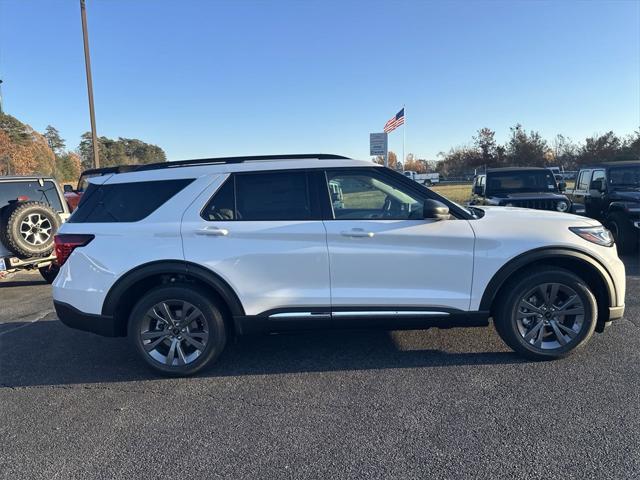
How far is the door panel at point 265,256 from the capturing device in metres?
3.58

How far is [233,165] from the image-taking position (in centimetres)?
382

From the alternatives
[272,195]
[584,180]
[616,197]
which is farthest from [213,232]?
[584,180]

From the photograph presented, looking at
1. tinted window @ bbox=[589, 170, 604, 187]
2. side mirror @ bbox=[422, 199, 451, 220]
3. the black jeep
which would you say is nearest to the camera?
side mirror @ bbox=[422, 199, 451, 220]

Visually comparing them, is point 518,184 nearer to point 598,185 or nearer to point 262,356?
point 598,185

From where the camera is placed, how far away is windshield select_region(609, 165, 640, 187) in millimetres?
8789

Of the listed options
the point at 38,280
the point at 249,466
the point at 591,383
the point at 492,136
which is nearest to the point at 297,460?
the point at 249,466

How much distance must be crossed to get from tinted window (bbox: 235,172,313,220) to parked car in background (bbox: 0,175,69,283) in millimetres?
4763

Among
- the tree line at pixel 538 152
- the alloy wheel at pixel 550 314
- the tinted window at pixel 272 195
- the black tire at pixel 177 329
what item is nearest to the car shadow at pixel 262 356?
the black tire at pixel 177 329

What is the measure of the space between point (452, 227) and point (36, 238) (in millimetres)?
6424

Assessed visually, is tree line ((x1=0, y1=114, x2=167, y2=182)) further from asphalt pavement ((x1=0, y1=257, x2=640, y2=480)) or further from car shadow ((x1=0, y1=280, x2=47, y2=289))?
asphalt pavement ((x1=0, y1=257, x2=640, y2=480))

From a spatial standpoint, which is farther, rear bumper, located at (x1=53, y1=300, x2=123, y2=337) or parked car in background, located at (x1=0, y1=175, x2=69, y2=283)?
parked car in background, located at (x1=0, y1=175, x2=69, y2=283)

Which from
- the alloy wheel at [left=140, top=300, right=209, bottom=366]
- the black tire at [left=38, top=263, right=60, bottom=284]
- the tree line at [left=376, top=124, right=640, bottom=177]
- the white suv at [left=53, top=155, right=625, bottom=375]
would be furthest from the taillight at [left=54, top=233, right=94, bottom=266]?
the tree line at [left=376, top=124, right=640, bottom=177]

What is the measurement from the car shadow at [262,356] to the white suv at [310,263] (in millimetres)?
363

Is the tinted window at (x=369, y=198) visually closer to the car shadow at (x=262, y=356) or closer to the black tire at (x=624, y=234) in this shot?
the car shadow at (x=262, y=356)
